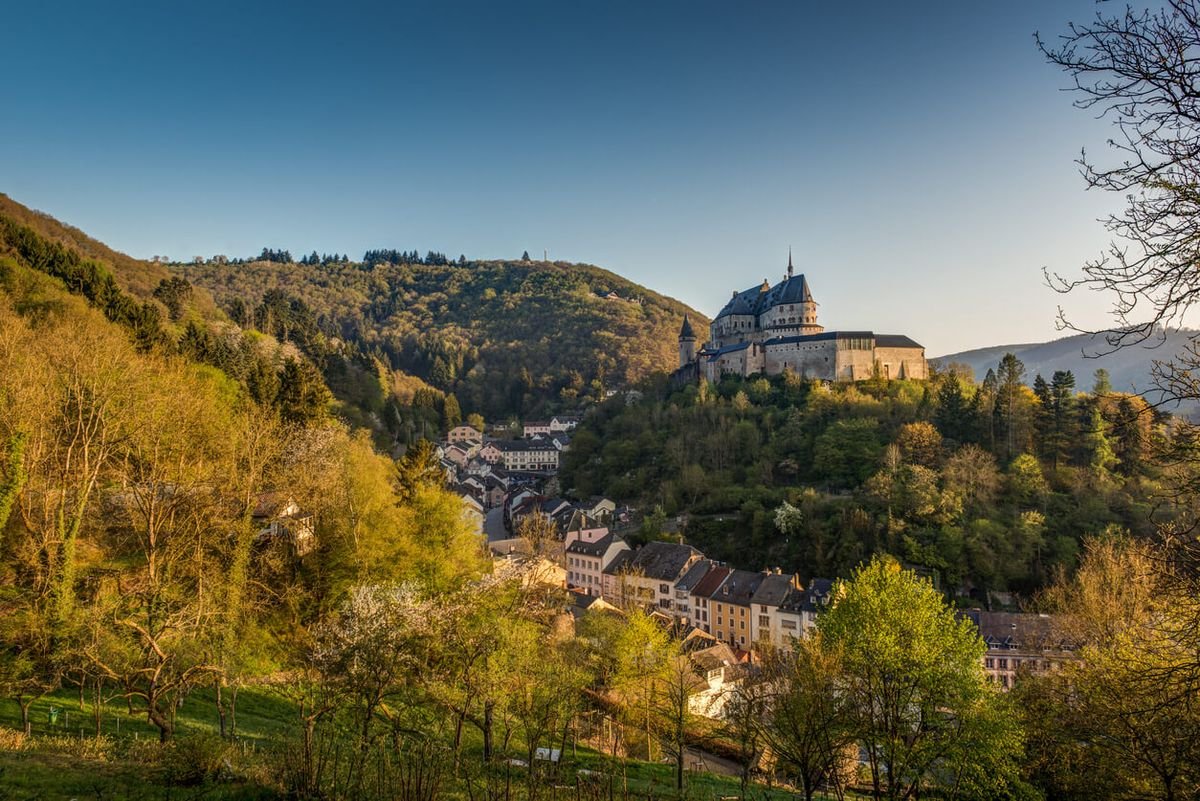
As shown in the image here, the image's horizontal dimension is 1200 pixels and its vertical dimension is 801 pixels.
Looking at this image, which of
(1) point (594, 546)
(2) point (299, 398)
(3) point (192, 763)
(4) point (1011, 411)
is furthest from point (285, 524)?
(4) point (1011, 411)

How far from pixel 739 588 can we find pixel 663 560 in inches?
263

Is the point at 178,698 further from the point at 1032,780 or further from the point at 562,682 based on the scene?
the point at 1032,780

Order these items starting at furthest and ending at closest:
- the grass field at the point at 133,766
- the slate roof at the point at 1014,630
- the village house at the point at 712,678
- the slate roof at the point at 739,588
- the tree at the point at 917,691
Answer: the slate roof at the point at 739,588
the slate roof at the point at 1014,630
the village house at the point at 712,678
the tree at the point at 917,691
the grass field at the point at 133,766

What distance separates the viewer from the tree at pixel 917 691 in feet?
45.8

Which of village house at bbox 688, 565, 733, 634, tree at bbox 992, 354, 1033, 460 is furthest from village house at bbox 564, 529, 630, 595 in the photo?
tree at bbox 992, 354, 1033, 460

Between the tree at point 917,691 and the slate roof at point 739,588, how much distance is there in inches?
850

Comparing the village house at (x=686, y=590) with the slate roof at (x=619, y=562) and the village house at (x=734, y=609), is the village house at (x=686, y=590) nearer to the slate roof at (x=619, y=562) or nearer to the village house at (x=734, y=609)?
the village house at (x=734, y=609)

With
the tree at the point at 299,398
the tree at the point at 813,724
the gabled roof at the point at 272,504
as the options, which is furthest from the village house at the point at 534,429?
the tree at the point at 813,724

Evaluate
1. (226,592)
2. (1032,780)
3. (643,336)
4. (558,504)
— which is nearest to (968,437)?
(558,504)

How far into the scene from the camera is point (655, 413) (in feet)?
233

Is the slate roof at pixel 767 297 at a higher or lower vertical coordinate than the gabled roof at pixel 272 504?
higher

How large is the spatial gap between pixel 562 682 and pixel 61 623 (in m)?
11.0

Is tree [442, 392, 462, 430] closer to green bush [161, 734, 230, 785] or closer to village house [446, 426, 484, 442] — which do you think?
village house [446, 426, 484, 442]

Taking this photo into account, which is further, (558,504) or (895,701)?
(558,504)
